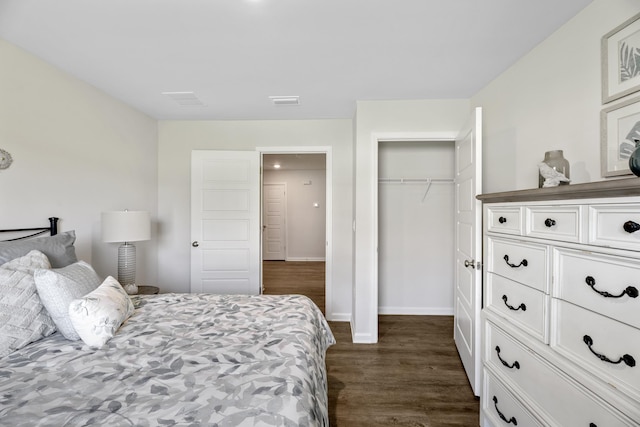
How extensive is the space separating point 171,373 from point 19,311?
90 centimetres

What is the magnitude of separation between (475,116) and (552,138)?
0.50 metres

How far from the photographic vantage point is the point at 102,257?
2.67 meters

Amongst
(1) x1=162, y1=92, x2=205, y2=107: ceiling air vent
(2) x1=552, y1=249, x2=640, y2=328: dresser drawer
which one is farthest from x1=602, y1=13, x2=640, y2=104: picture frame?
(1) x1=162, y1=92, x2=205, y2=107: ceiling air vent

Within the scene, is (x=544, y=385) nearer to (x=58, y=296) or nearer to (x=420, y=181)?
(x=58, y=296)

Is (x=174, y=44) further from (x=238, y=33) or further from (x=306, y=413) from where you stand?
(x=306, y=413)

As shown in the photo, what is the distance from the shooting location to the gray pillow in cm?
152

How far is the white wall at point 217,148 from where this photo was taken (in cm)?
343

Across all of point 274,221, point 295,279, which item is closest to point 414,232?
point 295,279

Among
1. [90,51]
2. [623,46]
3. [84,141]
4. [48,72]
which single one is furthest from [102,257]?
[623,46]

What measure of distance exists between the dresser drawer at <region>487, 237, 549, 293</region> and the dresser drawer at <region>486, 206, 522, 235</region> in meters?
0.06

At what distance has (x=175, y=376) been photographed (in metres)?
1.06

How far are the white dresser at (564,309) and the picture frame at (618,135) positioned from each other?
50 cm

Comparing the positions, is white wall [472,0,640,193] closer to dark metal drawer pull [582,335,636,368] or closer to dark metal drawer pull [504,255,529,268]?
dark metal drawer pull [504,255,529,268]

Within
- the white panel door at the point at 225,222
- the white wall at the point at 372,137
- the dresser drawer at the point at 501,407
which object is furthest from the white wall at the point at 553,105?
the white panel door at the point at 225,222
